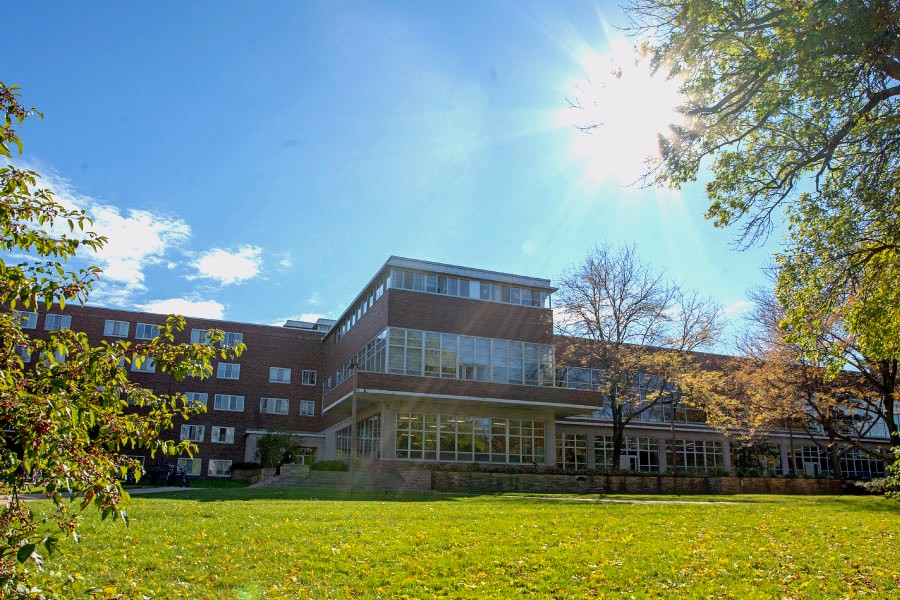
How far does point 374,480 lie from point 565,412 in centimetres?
1297

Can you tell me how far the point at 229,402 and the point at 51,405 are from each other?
49.5 meters

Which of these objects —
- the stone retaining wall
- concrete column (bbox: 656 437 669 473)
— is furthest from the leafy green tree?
concrete column (bbox: 656 437 669 473)

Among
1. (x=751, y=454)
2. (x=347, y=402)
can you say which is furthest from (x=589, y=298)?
(x=751, y=454)

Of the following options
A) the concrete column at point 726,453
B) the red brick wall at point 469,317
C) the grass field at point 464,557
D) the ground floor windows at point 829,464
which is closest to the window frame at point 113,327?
the red brick wall at point 469,317

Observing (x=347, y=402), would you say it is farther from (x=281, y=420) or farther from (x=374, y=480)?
(x=281, y=420)

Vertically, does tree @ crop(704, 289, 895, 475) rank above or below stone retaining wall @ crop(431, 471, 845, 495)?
above

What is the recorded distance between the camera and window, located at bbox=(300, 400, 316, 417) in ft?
170

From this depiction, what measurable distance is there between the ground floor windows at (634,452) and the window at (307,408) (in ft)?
68.9

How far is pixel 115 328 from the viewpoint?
49469 mm

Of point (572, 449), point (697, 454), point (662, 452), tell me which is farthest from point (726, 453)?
point (572, 449)

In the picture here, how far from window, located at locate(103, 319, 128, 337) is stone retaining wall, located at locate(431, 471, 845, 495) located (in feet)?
105

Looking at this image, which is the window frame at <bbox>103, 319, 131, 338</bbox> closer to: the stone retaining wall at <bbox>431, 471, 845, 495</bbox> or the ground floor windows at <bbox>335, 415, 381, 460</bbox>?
the ground floor windows at <bbox>335, 415, 381, 460</bbox>

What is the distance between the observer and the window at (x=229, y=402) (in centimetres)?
5022

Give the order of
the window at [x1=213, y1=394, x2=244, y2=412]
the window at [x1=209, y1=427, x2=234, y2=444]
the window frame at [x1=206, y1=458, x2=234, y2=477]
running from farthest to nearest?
the window at [x1=213, y1=394, x2=244, y2=412], the window at [x1=209, y1=427, x2=234, y2=444], the window frame at [x1=206, y1=458, x2=234, y2=477]
